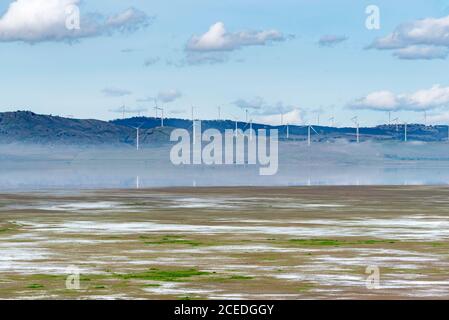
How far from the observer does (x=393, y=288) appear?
34156mm

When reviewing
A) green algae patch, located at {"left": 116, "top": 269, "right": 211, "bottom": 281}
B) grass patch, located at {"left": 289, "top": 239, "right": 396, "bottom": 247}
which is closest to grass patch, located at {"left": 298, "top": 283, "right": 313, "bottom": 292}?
green algae patch, located at {"left": 116, "top": 269, "right": 211, "bottom": 281}

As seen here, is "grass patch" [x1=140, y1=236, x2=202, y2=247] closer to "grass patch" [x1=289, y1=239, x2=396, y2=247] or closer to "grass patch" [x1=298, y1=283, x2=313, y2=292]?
"grass patch" [x1=289, y1=239, x2=396, y2=247]

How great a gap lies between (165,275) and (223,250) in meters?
8.76

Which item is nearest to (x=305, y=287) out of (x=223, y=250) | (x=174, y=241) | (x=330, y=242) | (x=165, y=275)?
(x=165, y=275)

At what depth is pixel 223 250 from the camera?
4622 centimetres

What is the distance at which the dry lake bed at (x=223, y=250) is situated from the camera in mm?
34344

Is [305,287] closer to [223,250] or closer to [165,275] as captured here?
[165,275]

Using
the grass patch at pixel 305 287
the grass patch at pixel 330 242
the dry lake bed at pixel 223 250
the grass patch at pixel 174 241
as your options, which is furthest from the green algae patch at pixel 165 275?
the grass patch at pixel 330 242

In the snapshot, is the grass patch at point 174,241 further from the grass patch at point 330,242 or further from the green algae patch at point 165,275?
the green algae patch at point 165,275

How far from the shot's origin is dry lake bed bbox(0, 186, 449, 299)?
113 ft

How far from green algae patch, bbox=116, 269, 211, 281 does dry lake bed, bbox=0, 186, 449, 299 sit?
3 cm

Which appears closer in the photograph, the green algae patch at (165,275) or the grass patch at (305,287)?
the grass patch at (305,287)

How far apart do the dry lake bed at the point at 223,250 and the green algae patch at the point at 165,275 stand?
1.3 inches

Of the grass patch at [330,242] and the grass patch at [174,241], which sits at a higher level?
the grass patch at [174,241]
